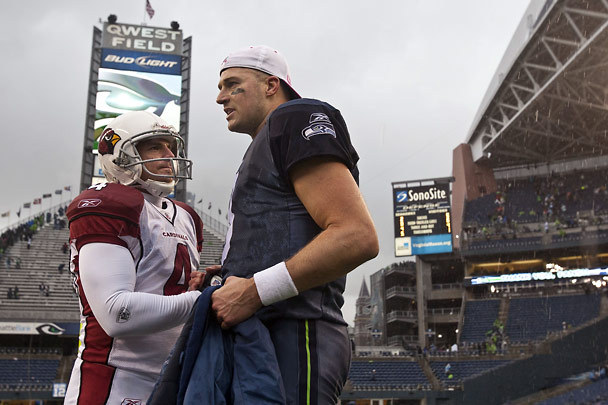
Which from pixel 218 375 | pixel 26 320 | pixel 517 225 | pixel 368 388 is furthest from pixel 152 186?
pixel 517 225

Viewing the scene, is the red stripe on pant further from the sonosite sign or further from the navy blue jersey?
the sonosite sign

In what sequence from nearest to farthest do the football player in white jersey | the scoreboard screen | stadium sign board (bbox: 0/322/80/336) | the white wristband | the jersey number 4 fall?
the white wristband
the football player in white jersey
the jersey number 4
stadium sign board (bbox: 0/322/80/336)
the scoreboard screen

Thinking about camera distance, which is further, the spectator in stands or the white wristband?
the spectator in stands

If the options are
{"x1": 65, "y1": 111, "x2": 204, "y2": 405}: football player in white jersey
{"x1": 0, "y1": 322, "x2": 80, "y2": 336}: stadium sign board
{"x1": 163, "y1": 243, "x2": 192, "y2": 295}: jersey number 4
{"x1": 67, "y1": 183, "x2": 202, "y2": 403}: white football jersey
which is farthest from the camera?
{"x1": 0, "y1": 322, "x2": 80, "y2": 336}: stadium sign board

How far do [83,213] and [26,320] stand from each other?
29.8 metres

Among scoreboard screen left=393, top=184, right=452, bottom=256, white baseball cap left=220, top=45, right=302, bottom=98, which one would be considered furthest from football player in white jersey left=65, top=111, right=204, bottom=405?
scoreboard screen left=393, top=184, right=452, bottom=256

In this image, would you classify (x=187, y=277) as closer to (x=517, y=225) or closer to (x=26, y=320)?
(x=26, y=320)

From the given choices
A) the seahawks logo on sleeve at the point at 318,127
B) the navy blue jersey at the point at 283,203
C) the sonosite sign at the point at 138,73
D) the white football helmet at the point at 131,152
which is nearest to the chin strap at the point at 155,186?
the white football helmet at the point at 131,152

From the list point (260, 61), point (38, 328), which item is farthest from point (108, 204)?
point (38, 328)

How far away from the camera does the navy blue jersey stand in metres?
2.11

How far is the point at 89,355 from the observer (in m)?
2.69

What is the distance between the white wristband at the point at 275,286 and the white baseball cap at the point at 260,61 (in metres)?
0.96

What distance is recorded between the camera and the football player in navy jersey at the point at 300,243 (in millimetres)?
2025

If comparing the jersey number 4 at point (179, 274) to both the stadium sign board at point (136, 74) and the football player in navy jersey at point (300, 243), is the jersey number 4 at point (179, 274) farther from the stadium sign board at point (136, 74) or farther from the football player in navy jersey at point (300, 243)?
the stadium sign board at point (136, 74)
